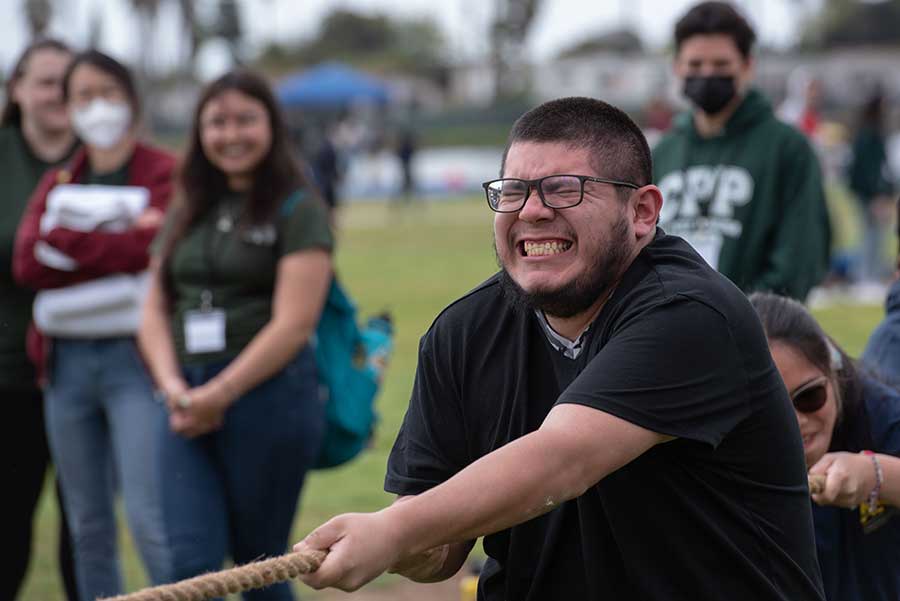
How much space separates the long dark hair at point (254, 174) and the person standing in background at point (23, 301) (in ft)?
2.91

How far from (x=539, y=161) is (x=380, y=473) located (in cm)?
569

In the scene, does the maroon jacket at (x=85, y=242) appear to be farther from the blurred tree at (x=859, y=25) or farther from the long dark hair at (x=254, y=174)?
the blurred tree at (x=859, y=25)

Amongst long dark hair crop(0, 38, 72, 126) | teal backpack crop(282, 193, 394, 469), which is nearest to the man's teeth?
teal backpack crop(282, 193, 394, 469)

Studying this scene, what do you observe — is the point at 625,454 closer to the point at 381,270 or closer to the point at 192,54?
the point at 381,270

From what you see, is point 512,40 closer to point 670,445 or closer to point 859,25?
point 859,25

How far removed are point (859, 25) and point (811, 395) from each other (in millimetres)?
109847

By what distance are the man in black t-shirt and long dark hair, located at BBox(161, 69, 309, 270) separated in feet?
7.17

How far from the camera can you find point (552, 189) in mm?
2707

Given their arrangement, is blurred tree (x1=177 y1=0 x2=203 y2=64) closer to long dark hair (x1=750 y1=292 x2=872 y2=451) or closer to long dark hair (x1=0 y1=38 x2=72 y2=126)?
long dark hair (x1=0 y1=38 x2=72 y2=126)

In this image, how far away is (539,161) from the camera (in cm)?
274

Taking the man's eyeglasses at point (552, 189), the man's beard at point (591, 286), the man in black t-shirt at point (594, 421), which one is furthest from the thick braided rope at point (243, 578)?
the man's eyeglasses at point (552, 189)

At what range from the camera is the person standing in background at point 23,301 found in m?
5.52

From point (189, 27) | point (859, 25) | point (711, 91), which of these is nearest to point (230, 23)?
point (189, 27)

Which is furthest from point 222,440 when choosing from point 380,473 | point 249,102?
point 380,473
